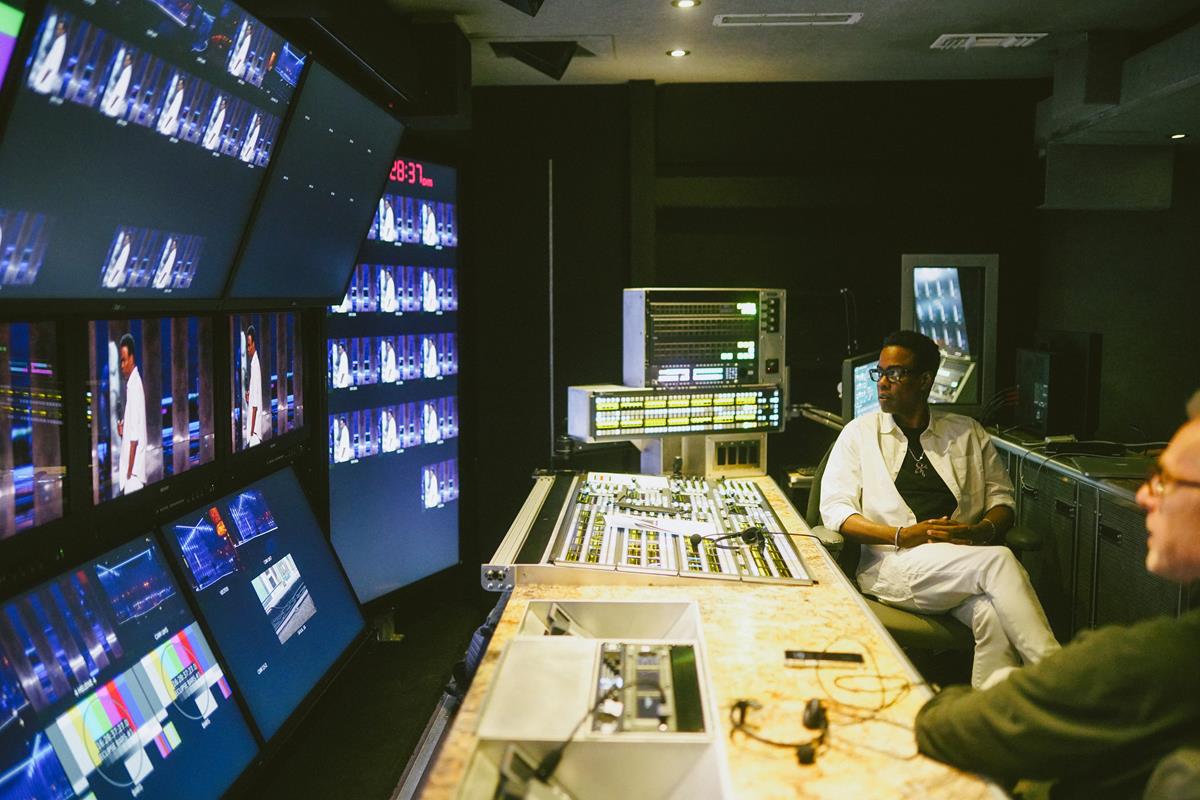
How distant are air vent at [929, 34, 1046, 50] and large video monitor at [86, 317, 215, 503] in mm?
3553

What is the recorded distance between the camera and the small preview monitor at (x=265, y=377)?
2576 millimetres

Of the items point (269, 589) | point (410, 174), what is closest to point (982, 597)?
point (269, 589)

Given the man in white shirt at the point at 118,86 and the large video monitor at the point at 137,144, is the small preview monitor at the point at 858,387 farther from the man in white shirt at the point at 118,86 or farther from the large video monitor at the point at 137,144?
the man in white shirt at the point at 118,86

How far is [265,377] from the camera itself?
278 centimetres

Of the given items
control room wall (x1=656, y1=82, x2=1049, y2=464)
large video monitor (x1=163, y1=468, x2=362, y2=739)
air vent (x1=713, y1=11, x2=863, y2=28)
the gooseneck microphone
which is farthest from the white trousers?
air vent (x1=713, y1=11, x2=863, y2=28)

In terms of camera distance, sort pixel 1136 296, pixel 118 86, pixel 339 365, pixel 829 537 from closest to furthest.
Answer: pixel 118 86 < pixel 829 537 < pixel 339 365 < pixel 1136 296

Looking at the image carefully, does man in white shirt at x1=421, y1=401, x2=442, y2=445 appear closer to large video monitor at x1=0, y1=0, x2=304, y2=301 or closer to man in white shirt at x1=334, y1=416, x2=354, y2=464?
man in white shirt at x1=334, y1=416, x2=354, y2=464

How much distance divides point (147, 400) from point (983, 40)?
392cm

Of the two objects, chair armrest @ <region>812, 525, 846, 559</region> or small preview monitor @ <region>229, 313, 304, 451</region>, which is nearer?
→ small preview monitor @ <region>229, 313, 304, 451</region>

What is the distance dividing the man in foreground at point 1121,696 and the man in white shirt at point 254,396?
214 cm

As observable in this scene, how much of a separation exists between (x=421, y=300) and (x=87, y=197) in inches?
110

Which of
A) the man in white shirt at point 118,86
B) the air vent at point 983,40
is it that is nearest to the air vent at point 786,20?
the air vent at point 983,40

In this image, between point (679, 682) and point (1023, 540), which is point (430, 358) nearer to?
point (1023, 540)

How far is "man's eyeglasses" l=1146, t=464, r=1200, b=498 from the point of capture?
1.27m
